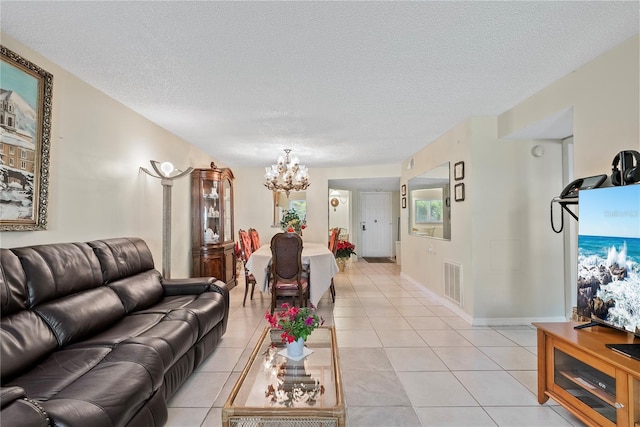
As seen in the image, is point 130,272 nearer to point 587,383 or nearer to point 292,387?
point 292,387

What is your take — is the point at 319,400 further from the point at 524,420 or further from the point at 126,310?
the point at 126,310

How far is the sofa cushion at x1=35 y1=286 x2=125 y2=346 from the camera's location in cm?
186

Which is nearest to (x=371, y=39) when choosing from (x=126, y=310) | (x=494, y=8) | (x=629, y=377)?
(x=494, y=8)

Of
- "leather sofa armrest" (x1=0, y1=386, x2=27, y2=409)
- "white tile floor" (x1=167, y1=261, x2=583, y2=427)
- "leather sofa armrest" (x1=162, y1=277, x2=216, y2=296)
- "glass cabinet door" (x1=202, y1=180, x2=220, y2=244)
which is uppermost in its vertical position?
"glass cabinet door" (x1=202, y1=180, x2=220, y2=244)

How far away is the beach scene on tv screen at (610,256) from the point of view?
5.42 ft

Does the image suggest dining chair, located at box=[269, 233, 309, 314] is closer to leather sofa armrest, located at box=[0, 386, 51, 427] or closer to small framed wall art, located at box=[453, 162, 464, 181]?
small framed wall art, located at box=[453, 162, 464, 181]

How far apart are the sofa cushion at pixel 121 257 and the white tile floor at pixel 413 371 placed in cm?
105

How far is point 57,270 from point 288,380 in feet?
5.39

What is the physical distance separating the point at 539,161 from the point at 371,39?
8.93 feet

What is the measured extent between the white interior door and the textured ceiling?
607 cm

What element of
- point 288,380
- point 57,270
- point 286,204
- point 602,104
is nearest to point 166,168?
point 57,270

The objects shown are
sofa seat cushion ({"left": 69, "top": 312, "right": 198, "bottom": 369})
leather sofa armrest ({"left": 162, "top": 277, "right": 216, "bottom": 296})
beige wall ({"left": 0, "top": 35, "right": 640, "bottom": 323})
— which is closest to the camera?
sofa seat cushion ({"left": 69, "top": 312, "right": 198, "bottom": 369})

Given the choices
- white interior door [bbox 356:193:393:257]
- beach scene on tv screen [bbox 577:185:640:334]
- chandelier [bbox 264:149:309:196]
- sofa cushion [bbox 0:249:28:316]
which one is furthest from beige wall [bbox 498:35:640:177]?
white interior door [bbox 356:193:393:257]

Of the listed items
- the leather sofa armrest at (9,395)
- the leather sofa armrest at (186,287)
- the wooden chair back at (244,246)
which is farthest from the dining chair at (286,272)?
the leather sofa armrest at (9,395)
